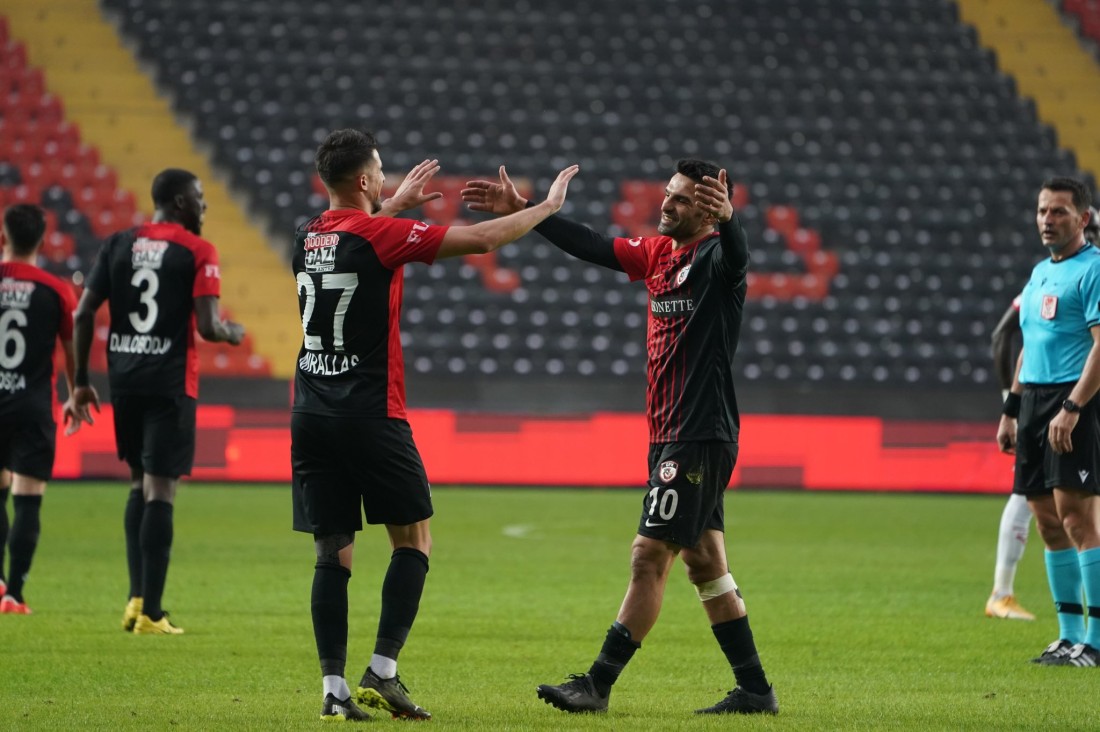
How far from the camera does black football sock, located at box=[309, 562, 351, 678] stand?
4.89 m

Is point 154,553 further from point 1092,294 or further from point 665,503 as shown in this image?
point 1092,294

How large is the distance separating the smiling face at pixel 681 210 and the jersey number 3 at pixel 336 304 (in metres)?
1.06

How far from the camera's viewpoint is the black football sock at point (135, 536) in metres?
7.23

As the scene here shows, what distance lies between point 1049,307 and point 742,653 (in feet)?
7.65

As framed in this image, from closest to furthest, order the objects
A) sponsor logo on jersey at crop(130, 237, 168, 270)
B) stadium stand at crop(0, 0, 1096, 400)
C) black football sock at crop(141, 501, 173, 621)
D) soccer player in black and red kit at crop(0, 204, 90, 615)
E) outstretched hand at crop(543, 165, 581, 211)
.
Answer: outstretched hand at crop(543, 165, 581, 211) < black football sock at crop(141, 501, 173, 621) < sponsor logo on jersey at crop(130, 237, 168, 270) < soccer player in black and red kit at crop(0, 204, 90, 615) < stadium stand at crop(0, 0, 1096, 400)

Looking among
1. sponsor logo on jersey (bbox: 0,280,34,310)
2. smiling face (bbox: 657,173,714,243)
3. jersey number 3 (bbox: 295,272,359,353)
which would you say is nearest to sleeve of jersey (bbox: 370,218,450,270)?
jersey number 3 (bbox: 295,272,359,353)

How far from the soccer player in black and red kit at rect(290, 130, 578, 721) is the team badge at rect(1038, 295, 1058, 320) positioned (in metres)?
2.62

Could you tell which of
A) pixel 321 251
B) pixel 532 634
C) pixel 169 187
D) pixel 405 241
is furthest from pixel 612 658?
pixel 169 187

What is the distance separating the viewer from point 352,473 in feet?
16.3

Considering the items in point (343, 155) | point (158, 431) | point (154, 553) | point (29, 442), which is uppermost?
point (343, 155)

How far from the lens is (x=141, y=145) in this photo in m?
23.2

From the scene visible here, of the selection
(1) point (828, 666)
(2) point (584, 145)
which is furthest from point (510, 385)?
(1) point (828, 666)

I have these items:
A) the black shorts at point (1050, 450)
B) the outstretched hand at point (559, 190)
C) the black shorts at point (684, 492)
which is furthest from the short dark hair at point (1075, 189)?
the outstretched hand at point (559, 190)

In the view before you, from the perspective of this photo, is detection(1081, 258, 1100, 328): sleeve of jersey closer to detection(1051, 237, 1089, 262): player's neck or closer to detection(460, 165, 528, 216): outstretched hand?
detection(1051, 237, 1089, 262): player's neck
